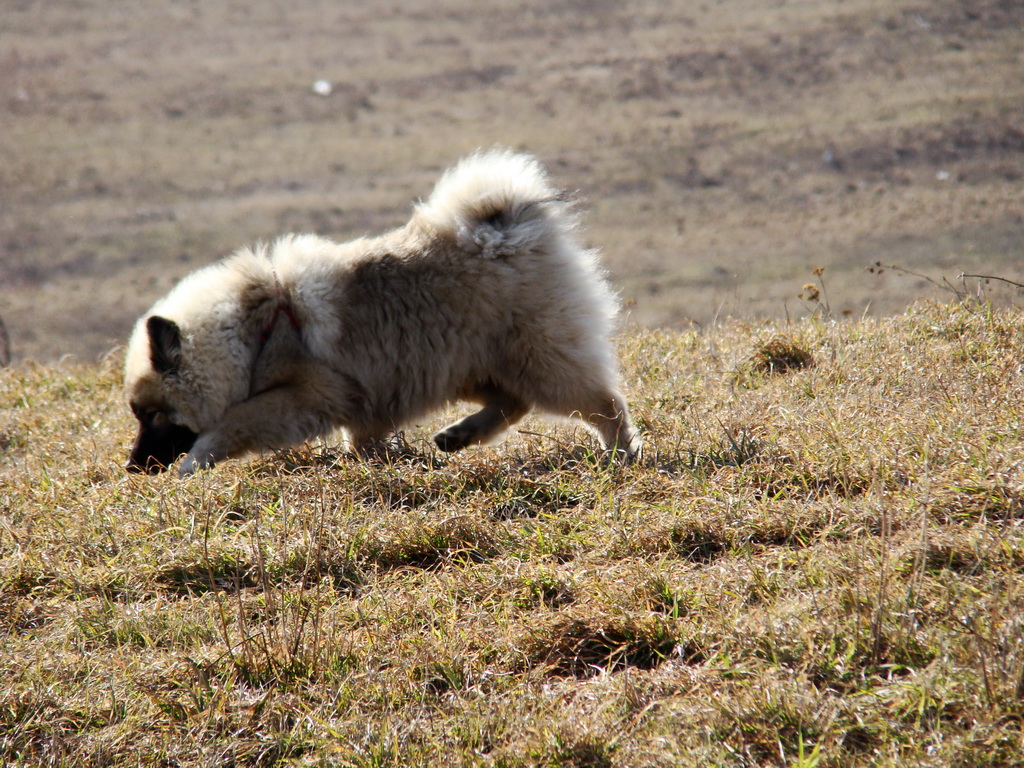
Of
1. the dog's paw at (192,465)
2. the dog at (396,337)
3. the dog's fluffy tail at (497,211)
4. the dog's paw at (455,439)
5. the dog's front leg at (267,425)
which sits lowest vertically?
the dog's paw at (455,439)

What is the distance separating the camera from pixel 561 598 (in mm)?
3535

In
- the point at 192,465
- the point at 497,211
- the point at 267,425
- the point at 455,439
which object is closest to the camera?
the point at 192,465

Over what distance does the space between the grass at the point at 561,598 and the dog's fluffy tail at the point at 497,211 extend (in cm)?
116

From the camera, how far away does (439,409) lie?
18.0 ft

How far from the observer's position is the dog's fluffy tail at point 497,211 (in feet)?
17.3

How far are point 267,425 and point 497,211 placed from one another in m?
1.77

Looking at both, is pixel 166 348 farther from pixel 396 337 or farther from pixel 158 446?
pixel 396 337

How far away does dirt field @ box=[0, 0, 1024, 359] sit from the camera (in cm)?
2186

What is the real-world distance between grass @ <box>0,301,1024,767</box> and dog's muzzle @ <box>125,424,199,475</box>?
207 millimetres

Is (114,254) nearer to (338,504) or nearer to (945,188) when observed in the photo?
(945,188)

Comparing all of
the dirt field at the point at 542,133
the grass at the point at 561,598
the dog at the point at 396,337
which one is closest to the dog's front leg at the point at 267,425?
the dog at the point at 396,337

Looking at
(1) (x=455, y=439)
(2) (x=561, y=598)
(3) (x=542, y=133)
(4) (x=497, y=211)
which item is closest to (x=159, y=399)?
(1) (x=455, y=439)

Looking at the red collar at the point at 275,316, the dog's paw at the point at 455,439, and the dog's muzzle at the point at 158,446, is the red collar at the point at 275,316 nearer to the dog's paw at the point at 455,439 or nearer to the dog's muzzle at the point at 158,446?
the dog's muzzle at the point at 158,446

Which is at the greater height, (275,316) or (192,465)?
(275,316)
